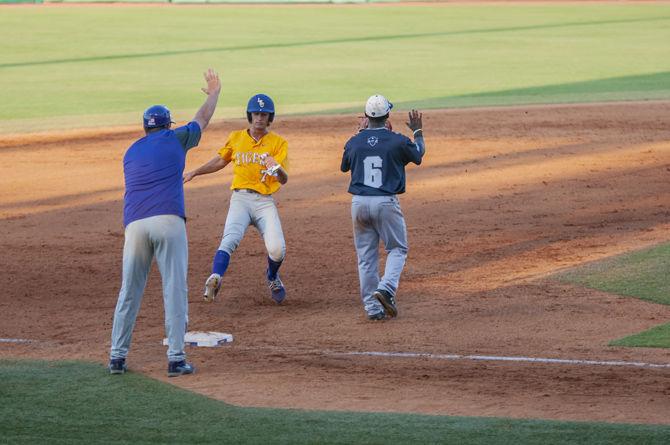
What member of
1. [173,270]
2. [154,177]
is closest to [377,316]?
[173,270]

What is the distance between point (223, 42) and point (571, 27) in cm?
1259

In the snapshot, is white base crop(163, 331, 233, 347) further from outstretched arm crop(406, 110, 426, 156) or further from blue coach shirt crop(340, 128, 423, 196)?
outstretched arm crop(406, 110, 426, 156)

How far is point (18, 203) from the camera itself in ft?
55.5

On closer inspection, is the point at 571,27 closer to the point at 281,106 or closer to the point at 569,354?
the point at 281,106

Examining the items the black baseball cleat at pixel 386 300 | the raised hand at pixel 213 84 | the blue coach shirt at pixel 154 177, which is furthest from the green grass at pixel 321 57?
the blue coach shirt at pixel 154 177

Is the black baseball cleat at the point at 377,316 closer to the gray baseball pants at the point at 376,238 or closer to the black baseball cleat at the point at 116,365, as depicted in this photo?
the gray baseball pants at the point at 376,238

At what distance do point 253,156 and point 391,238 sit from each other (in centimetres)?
159

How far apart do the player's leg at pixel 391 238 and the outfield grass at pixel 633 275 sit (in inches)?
92.2

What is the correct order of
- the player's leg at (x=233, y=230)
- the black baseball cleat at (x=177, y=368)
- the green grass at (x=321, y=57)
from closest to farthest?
the black baseball cleat at (x=177, y=368) → the player's leg at (x=233, y=230) → the green grass at (x=321, y=57)

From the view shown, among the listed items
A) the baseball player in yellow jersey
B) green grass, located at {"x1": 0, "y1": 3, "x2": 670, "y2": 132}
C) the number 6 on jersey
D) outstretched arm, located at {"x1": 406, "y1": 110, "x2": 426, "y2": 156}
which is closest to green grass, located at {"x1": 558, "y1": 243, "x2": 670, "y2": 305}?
outstretched arm, located at {"x1": 406, "y1": 110, "x2": 426, "y2": 156}

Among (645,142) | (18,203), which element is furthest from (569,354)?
(645,142)

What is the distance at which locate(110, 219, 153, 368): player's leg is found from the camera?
8609 millimetres

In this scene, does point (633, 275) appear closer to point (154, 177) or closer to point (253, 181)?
point (253, 181)

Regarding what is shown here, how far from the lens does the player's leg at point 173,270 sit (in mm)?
8570
